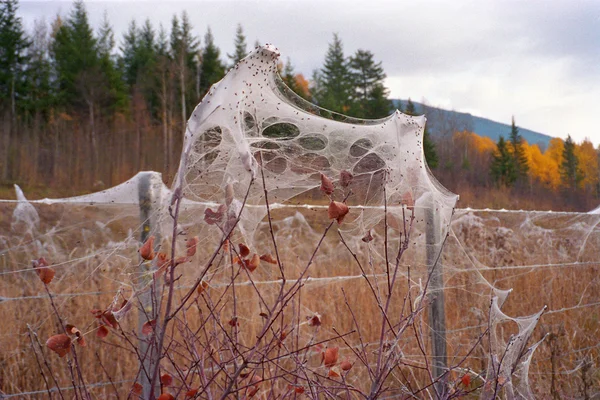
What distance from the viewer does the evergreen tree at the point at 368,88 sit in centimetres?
2095

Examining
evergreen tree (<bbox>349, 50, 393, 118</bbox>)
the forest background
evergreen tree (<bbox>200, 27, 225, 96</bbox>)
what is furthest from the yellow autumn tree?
evergreen tree (<bbox>200, 27, 225, 96</bbox>)

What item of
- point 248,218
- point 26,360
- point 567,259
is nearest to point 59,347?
point 248,218

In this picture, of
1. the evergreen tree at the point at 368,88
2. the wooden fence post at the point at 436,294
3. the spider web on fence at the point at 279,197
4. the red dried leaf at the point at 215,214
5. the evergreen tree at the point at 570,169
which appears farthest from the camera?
the evergreen tree at the point at 570,169

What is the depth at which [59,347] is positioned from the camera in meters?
1.19

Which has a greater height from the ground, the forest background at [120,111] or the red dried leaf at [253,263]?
the forest background at [120,111]

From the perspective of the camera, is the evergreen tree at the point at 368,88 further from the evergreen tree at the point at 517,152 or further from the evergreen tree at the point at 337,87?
the evergreen tree at the point at 517,152

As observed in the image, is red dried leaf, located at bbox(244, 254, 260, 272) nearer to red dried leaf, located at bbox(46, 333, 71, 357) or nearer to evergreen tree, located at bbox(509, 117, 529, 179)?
red dried leaf, located at bbox(46, 333, 71, 357)

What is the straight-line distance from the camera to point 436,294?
2854 mm

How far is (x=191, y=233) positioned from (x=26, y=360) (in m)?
1.51

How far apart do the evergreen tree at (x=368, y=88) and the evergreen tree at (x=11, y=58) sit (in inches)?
650

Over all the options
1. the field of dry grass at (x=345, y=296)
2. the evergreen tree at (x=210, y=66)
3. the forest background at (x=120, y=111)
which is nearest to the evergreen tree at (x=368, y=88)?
the forest background at (x=120, y=111)

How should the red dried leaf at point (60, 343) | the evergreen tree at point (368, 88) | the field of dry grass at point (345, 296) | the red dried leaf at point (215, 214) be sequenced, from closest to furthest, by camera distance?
the red dried leaf at point (60, 343) < the red dried leaf at point (215, 214) < the field of dry grass at point (345, 296) < the evergreen tree at point (368, 88)

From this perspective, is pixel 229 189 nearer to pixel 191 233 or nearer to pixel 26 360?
pixel 191 233

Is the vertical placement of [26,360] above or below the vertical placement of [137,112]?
below
